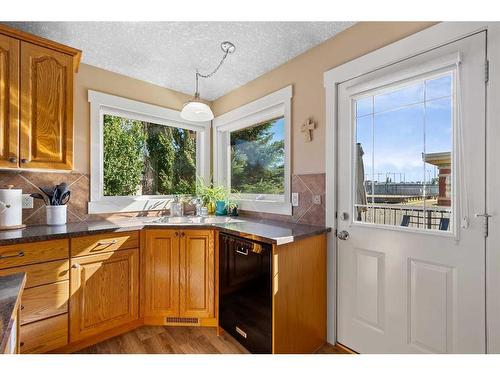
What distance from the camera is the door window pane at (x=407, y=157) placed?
138cm

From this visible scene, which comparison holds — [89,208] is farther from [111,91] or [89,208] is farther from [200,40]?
[200,40]

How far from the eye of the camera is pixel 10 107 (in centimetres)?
162

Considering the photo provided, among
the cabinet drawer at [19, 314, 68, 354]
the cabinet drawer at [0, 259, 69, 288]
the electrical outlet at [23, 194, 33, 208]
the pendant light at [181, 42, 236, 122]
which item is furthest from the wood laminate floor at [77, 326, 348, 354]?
the pendant light at [181, 42, 236, 122]

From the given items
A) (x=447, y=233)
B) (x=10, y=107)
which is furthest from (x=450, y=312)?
(x=10, y=107)

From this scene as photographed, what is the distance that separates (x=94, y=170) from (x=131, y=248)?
0.87 meters

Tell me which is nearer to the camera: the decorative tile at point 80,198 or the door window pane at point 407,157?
the door window pane at point 407,157

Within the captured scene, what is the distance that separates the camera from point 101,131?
2.36m

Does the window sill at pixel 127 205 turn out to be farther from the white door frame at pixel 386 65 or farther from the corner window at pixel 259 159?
the white door frame at pixel 386 65

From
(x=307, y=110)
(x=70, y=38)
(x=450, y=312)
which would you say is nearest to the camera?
(x=450, y=312)

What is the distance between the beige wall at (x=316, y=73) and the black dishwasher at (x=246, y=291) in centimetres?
85

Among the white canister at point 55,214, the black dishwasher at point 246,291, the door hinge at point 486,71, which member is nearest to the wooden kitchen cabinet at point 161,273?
the black dishwasher at point 246,291

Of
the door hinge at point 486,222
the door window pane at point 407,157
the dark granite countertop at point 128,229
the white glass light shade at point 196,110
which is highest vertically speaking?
the white glass light shade at point 196,110

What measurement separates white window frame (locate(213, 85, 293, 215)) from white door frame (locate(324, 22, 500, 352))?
0.42m

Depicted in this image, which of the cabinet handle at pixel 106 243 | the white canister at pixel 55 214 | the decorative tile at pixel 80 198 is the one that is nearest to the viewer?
the cabinet handle at pixel 106 243
